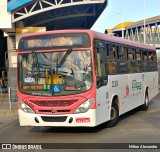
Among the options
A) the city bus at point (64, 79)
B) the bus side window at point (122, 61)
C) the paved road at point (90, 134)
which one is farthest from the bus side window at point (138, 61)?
the city bus at point (64, 79)

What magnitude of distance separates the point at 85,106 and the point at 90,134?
35.6 inches

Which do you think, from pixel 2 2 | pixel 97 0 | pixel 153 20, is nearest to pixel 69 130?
pixel 2 2

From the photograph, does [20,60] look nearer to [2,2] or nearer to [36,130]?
[36,130]

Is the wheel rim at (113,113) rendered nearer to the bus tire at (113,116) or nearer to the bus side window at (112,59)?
the bus tire at (113,116)

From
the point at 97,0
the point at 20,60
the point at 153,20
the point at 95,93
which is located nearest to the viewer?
the point at 95,93

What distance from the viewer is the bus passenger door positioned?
10.0m

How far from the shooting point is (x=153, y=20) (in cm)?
8262

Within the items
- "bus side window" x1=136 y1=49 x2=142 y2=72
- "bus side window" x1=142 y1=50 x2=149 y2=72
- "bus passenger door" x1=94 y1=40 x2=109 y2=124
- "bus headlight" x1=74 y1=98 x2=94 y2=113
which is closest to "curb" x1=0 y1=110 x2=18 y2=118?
"bus side window" x1=136 y1=49 x2=142 y2=72

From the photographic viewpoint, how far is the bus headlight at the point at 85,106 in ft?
31.6

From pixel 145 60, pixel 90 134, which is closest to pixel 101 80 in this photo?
pixel 90 134

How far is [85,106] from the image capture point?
380 inches

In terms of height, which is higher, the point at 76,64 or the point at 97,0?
the point at 97,0

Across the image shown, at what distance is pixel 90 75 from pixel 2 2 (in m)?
19.0

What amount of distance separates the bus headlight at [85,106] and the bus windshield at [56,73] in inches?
12.0
